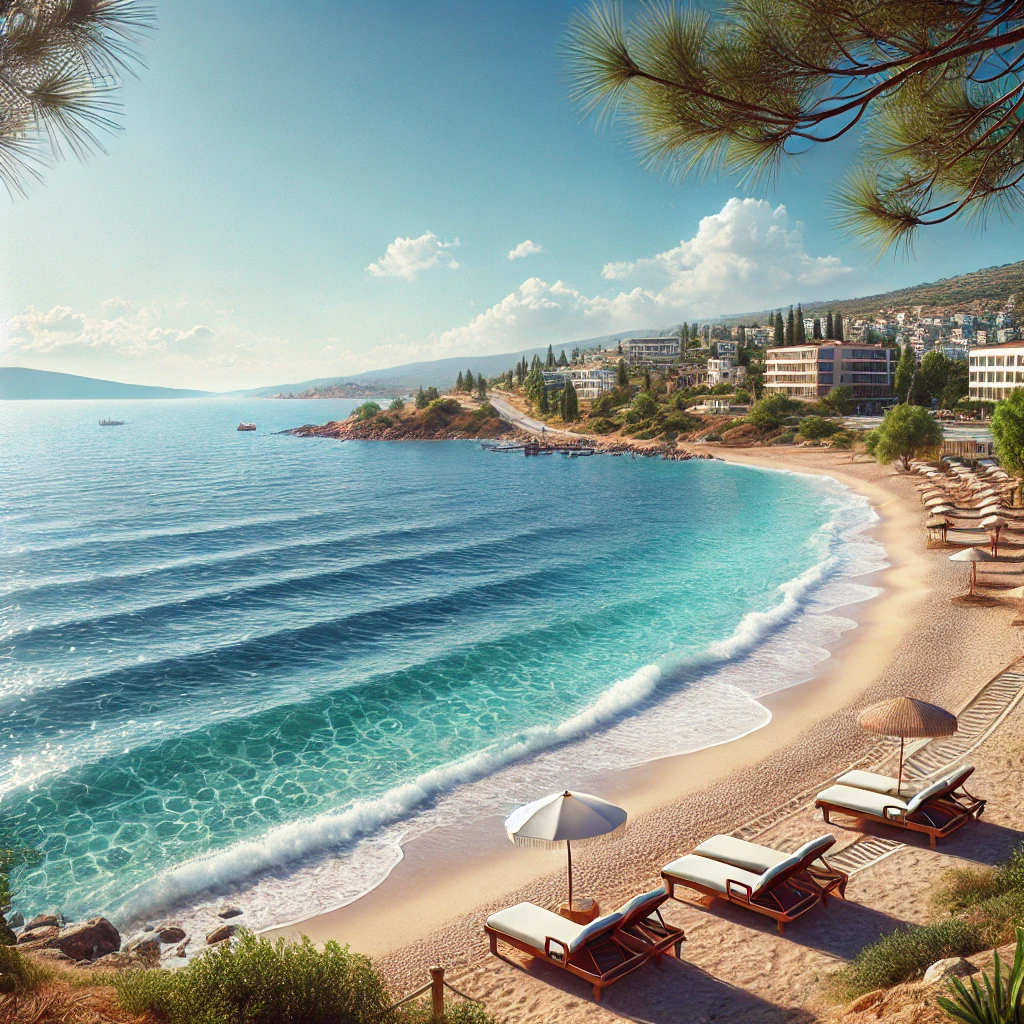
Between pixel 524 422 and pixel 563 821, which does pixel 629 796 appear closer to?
pixel 563 821

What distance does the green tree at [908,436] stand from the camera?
57.4m

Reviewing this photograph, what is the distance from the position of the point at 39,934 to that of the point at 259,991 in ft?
20.8

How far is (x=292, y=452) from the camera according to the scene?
106188mm

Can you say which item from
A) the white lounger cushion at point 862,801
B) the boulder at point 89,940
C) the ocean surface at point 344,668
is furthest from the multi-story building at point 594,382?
the boulder at point 89,940

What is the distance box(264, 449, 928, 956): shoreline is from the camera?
1144 centimetres

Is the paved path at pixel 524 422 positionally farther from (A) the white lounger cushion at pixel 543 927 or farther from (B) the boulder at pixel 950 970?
(B) the boulder at pixel 950 970

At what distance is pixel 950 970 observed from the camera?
5895 millimetres

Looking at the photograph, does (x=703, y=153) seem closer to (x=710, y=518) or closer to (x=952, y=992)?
(x=952, y=992)

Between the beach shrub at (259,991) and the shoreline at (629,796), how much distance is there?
12.3ft

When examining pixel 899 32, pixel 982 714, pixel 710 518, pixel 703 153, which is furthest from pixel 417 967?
pixel 710 518

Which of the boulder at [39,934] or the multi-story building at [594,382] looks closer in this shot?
the boulder at [39,934]

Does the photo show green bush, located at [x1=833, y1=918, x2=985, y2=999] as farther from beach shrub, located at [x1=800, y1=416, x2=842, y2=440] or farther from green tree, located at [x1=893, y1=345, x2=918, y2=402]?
green tree, located at [x1=893, y1=345, x2=918, y2=402]

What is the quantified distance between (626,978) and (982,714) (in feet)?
37.4

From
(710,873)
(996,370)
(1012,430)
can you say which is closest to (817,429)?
(996,370)
